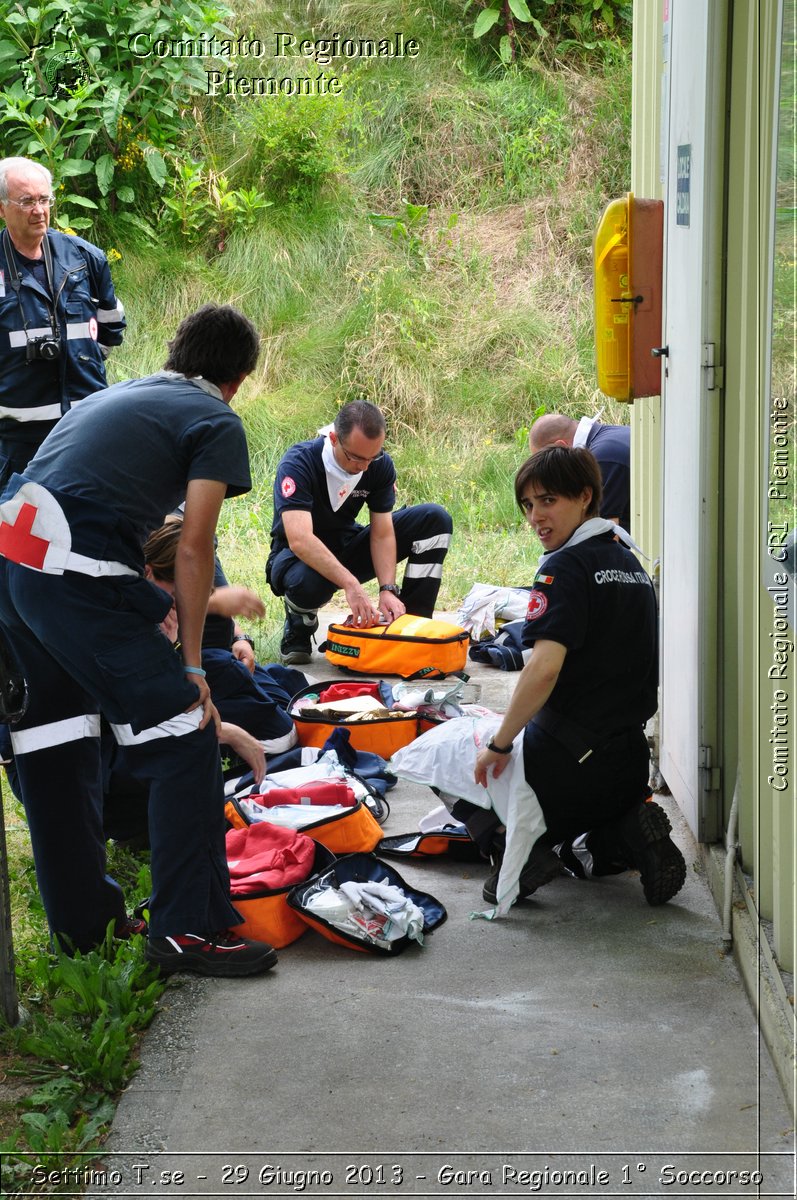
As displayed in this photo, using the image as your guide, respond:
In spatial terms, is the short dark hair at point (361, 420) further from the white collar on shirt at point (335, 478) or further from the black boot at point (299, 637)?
the black boot at point (299, 637)

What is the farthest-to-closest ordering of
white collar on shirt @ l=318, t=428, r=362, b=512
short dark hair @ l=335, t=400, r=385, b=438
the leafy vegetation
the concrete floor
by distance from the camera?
the leafy vegetation
white collar on shirt @ l=318, t=428, r=362, b=512
short dark hair @ l=335, t=400, r=385, b=438
the concrete floor

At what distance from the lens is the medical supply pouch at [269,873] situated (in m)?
3.56

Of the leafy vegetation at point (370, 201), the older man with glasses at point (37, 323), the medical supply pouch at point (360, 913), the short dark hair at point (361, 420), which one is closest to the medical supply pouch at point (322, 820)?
the medical supply pouch at point (360, 913)

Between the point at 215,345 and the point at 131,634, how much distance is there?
840 mm

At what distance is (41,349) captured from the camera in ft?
18.1

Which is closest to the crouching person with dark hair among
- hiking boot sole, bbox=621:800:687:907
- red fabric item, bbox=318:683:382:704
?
hiking boot sole, bbox=621:800:687:907

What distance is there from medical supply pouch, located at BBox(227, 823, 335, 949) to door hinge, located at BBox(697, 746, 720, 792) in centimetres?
119

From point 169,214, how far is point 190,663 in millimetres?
10073

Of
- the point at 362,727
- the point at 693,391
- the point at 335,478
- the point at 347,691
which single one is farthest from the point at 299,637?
the point at 693,391

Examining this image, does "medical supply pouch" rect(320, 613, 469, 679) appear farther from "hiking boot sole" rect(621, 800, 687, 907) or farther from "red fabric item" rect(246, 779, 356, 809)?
"hiking boot sole" rect(621, 800, 687, 907)

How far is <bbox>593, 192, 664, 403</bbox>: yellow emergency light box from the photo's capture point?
Answer: 458 centimetres

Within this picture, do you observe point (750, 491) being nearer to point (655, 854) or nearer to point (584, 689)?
point (584, 689)

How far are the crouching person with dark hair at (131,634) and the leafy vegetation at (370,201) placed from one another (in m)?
6.35

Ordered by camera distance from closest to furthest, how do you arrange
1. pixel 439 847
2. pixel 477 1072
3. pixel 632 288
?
pixel 477 1072, pixel 439 847, pixel 632 288
